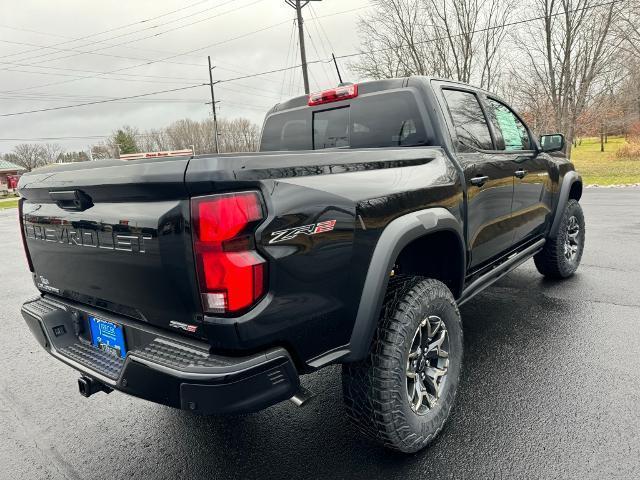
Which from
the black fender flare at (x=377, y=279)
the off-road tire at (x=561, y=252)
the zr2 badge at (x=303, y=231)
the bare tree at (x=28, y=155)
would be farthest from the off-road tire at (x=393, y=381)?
the bare tree at (x=28, y=155)

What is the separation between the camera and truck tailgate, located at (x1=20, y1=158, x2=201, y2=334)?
1632 mm

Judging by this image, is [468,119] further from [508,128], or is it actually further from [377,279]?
[377,279]

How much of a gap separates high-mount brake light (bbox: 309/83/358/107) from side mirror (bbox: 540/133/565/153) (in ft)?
6.64

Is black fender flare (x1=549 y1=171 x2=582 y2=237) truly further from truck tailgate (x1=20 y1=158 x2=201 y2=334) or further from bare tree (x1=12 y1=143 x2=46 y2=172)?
bare tree (x1=12 y1=143 x2=46 y2=172)

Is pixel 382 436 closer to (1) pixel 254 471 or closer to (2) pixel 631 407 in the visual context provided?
(1) pixel 254 471

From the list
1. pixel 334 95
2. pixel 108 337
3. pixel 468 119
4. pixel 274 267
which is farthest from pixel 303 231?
pixel 468 119

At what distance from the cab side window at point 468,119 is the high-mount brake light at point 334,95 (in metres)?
0.62

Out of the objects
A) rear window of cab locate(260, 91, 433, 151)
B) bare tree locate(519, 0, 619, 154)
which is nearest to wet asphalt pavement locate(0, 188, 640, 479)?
rear window of cab locate(260, 91, 433, 151)

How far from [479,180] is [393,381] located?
1520 millimetres

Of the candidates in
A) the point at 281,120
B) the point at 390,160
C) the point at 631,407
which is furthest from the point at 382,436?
the point at 281,120

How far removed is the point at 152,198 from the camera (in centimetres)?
169

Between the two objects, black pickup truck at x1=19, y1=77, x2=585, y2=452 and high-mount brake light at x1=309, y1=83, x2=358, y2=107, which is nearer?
black pickup truck at x1=19, y1=77, x2=585, y2=452

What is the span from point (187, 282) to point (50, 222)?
3.36 feet

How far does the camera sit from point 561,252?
463 centimetres
